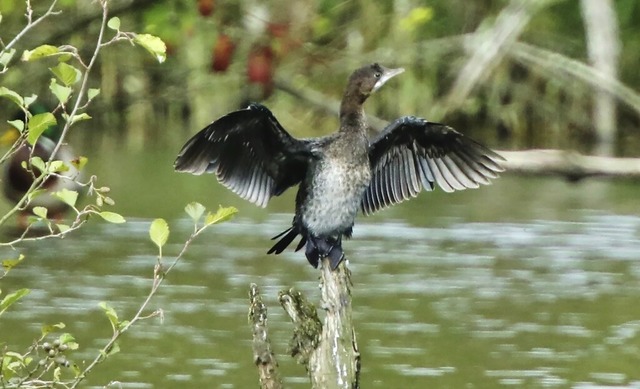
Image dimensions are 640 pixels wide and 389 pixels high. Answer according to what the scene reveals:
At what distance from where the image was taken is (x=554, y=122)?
19.6 m

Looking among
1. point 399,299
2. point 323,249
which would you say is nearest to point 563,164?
point 323,249

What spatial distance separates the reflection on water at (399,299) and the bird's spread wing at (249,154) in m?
1.17

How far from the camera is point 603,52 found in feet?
56.1

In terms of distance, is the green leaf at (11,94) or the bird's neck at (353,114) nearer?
the green leaf at (11,94)

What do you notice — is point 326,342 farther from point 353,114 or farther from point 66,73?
point 66,73

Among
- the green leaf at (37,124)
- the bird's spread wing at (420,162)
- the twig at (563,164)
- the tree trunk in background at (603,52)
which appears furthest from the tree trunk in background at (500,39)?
the green leaf at (37,124)

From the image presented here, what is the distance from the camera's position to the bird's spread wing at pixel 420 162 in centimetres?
626

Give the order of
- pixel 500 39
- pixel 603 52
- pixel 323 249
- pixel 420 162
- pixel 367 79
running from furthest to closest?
pixel 603 52 < pixel 500 39 < pixel 420 162 < pixel 367 79 < pixel 323 249

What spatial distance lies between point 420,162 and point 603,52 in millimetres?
11189

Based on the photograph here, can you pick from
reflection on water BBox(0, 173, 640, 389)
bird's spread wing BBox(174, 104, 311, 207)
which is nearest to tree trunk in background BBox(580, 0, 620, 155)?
reflection on water BBox(0, 173, 640, 389)

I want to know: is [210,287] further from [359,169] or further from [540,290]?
[359,169]

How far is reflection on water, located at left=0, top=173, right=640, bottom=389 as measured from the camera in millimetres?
7199

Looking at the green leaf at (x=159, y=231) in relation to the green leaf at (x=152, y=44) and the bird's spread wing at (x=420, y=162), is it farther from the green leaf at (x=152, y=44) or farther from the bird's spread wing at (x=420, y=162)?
the bird's spread wing at (x=420, y=162)

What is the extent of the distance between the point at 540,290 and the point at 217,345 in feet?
8.12
